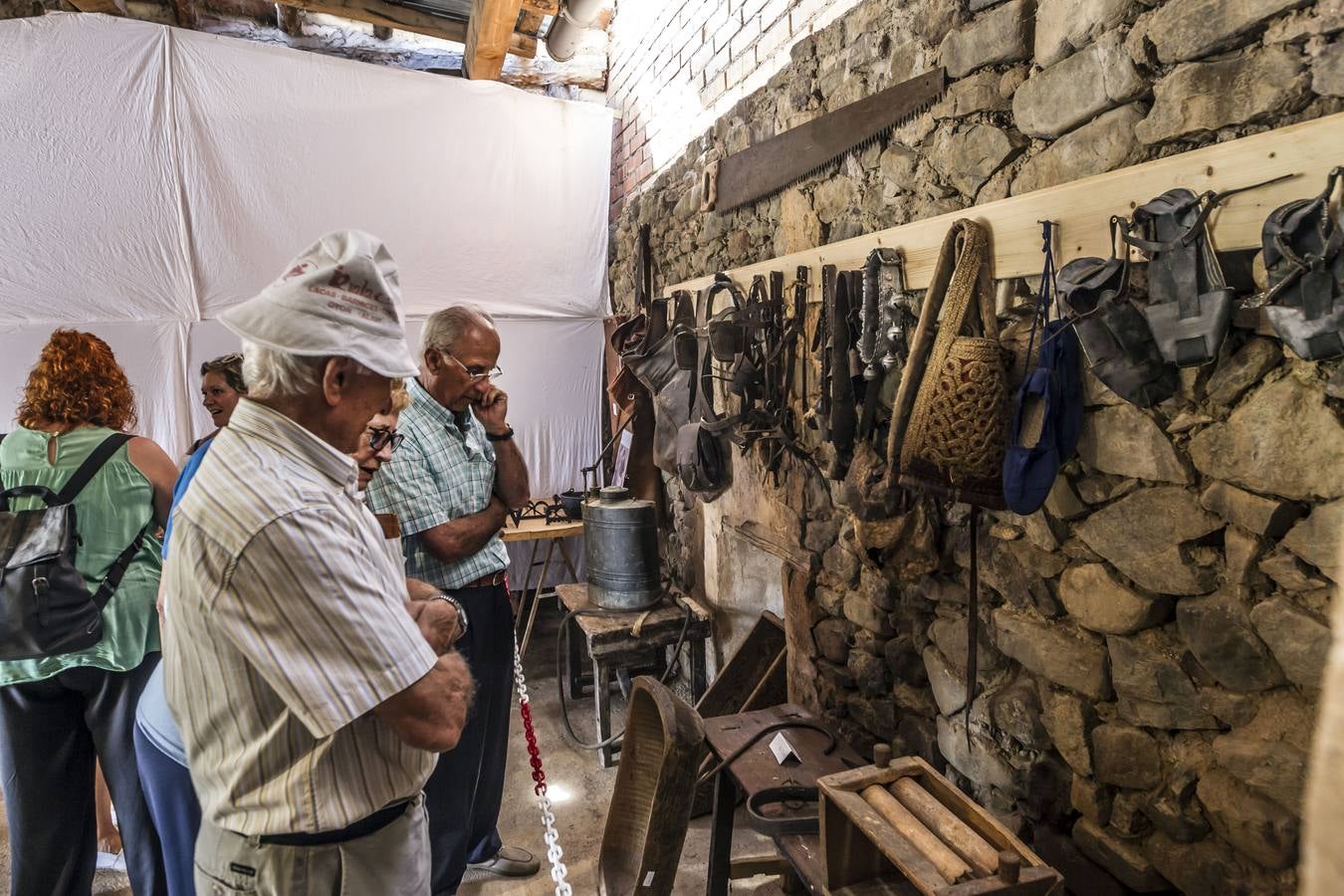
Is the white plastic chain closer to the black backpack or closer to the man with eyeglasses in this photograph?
the man with eyeglasses

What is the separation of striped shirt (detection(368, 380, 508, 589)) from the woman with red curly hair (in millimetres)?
637

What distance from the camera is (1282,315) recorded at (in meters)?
1.08

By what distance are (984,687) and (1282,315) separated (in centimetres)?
107

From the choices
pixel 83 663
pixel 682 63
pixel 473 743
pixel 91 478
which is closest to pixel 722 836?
pixel 473 743

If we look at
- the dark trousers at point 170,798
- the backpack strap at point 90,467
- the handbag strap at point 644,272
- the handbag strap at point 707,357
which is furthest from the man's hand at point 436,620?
the handbag strap at point 644,272

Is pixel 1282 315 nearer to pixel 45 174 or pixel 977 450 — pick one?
pixel 977 450

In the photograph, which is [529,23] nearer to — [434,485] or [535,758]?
[434,485]

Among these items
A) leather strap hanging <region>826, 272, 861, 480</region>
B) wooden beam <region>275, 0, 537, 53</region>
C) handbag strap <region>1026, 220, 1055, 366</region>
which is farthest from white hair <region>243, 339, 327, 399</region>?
wooden beam <region>275, 0, 537, 53</region>

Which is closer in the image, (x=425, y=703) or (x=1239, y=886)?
(x=425, y=703)

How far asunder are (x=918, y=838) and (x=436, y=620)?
91cm

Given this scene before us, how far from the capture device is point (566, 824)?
2.71 m

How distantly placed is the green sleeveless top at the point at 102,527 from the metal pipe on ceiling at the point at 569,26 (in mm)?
2797

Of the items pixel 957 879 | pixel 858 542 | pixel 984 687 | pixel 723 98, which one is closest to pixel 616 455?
pixel 723 98

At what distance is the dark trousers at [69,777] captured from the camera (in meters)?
1.97
